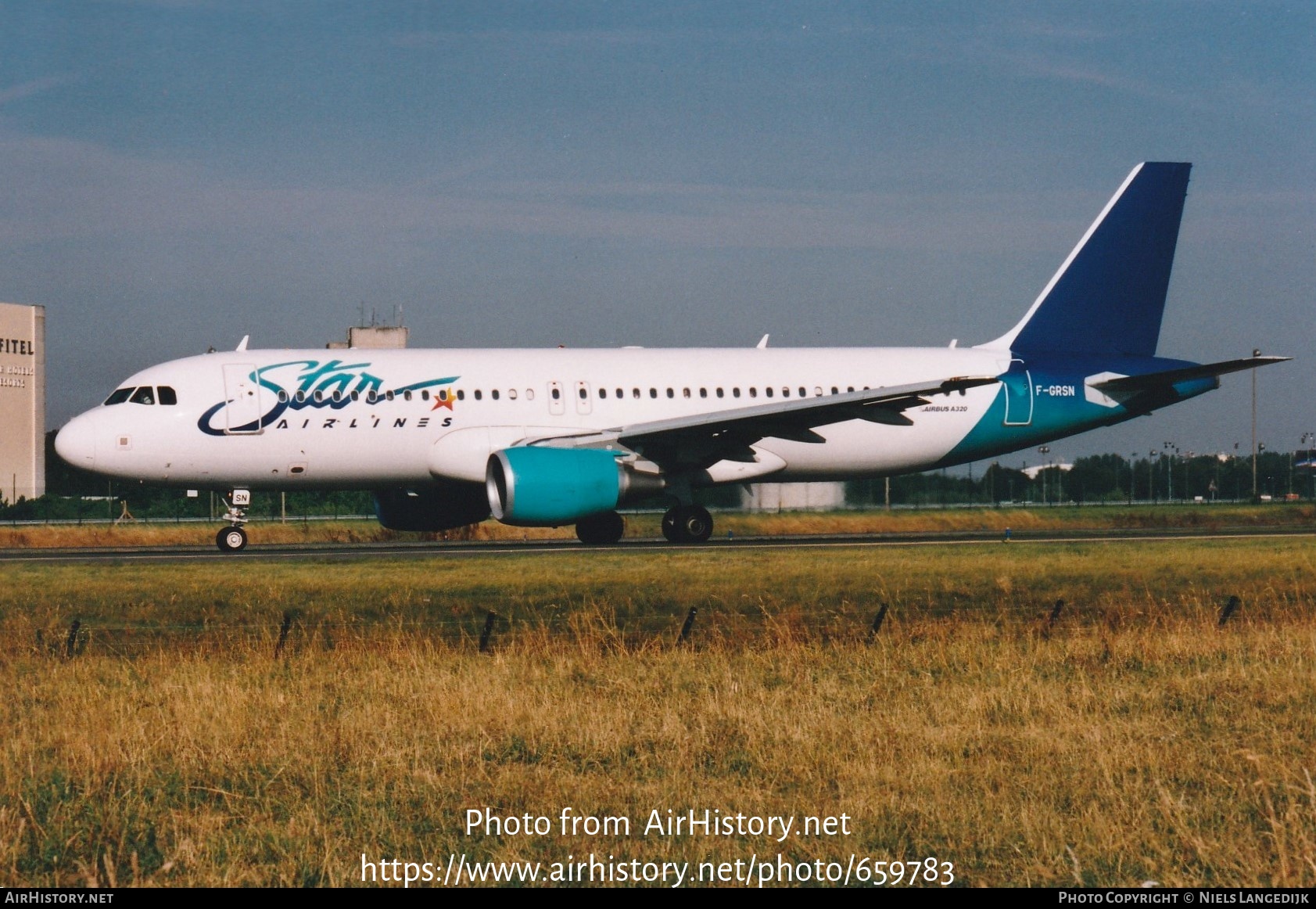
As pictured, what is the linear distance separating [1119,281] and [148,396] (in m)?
21.2

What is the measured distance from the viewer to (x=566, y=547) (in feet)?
97.8

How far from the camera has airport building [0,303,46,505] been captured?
75.5 metres

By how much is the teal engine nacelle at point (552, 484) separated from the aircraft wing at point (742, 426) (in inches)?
47.1

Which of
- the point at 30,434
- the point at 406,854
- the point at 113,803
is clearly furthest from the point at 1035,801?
the point at 30,434

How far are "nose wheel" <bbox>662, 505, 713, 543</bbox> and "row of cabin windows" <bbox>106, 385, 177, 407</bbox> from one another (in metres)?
9.96

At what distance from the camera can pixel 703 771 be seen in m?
9.61

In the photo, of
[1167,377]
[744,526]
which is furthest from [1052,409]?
[744,526]

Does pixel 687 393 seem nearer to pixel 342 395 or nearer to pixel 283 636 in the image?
pixel 342 395

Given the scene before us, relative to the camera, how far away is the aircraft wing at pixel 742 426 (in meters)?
27.8

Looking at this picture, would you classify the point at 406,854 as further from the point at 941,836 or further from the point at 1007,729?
the point at 1007,729

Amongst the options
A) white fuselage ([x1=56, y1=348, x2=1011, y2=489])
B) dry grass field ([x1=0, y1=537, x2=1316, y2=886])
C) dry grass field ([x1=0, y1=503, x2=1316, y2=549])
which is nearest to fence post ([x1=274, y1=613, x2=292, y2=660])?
dry grass field ([x1=0, y1=537, x2=1316, y2=886])

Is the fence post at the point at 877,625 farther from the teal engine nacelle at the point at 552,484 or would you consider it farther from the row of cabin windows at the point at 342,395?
the row of cabin windows at the point at 342,395

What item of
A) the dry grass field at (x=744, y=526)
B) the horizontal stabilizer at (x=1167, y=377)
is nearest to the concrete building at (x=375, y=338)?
the dry grass field at (x=744, y=526)

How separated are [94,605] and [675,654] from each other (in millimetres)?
9069
